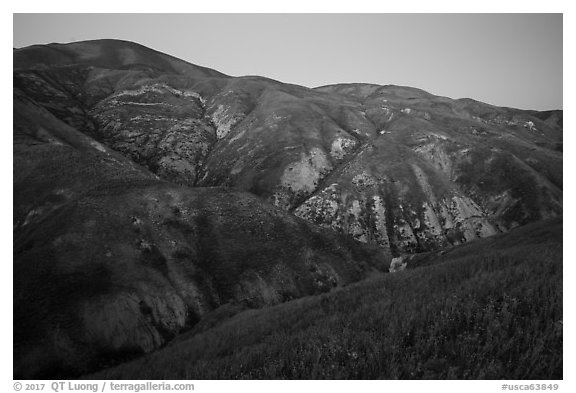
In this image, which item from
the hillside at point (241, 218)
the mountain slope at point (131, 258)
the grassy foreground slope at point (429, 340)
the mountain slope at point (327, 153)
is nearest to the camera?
the grassy foreground slope at point (429, 340)

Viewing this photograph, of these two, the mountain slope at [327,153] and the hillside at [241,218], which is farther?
the mountain slope at [327,153]

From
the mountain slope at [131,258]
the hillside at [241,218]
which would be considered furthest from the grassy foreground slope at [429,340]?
the mountain slope at [131,258]

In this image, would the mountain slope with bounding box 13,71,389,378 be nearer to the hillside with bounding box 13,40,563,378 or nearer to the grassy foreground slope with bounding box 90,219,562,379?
the hillside with bounding box 13,40,563,378

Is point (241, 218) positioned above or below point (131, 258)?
above

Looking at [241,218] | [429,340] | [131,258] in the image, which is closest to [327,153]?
[241,218]

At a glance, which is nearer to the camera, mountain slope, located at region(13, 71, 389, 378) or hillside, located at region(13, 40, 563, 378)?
hillside, located at region(13, 40, 563, 378)

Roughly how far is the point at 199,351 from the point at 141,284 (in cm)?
2150

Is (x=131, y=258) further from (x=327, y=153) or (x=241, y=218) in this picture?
(x=327, y=153)

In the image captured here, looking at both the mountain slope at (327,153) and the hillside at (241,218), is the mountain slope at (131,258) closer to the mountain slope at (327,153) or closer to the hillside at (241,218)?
the hillside at (241,218)

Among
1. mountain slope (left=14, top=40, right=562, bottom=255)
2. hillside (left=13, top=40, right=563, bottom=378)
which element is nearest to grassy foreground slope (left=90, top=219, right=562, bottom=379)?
hillside (left=13, top=40, right=563, bottom=378)

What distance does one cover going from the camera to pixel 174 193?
43312 millimetres

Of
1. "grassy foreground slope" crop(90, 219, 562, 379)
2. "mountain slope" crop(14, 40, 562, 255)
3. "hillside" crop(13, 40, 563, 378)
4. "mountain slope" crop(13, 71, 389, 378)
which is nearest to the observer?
"grassy foreground slope" crop(90, 219, 562, 379)

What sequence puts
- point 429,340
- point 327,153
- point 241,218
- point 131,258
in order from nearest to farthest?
point 429,340, point 131,258, point 241,218, point 327,153

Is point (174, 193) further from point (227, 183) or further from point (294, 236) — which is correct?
point (227, 183)
